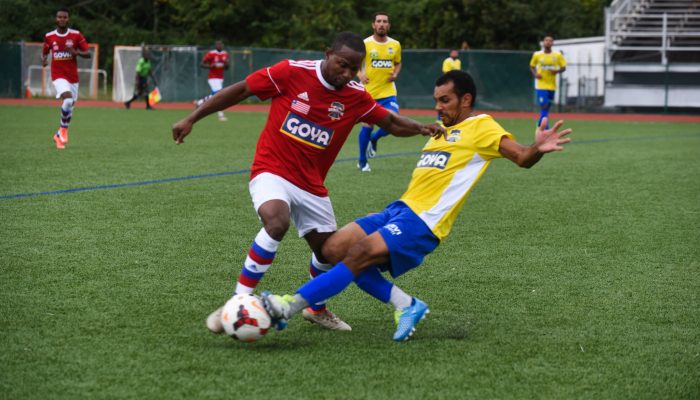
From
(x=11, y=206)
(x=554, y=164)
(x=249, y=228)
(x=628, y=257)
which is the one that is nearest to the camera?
(x=628, y=257)

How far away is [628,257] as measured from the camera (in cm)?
759

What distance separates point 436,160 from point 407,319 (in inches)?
37.6

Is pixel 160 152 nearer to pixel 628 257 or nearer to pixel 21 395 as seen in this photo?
pixel 628 257

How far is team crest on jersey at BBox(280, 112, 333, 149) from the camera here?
5484mm

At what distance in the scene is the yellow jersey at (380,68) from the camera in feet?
46.3

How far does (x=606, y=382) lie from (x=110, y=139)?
591 inches

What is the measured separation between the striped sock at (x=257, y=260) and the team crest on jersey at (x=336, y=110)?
0.86 m

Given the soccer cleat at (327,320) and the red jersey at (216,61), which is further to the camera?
the red jersey at (216,61)

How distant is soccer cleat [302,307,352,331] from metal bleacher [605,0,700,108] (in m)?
28.9

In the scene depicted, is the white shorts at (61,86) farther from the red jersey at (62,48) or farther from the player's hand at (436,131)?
the player's hand at (436,131)

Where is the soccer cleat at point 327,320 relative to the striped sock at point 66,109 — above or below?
below

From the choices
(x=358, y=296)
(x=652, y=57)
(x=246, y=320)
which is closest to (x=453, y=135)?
(x=358, y=296)

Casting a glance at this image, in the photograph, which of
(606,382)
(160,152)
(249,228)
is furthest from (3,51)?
(606,382)

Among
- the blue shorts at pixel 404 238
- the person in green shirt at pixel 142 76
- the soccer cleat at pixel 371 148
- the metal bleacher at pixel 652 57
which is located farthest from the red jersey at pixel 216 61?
the blue shorts at pixel 404 238
